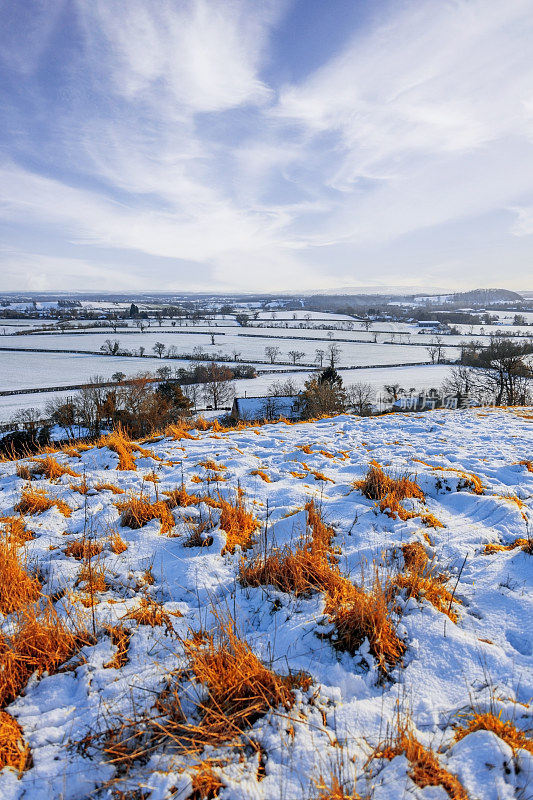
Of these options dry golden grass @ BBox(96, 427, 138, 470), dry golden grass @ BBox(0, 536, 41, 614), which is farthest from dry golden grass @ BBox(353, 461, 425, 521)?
dry golden grass @ BBox(96, 427, 138, 470)

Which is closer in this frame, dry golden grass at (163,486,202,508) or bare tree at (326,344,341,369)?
dry golden grass at (163,486,202,508)

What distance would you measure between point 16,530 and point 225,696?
2.97m

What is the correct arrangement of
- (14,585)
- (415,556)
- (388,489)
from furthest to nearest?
(388,489), (415,556), (14,585)

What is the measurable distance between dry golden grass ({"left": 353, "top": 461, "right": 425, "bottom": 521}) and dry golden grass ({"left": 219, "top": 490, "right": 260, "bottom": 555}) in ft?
5.26

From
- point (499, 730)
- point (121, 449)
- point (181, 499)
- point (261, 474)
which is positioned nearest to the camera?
point (499, 730)

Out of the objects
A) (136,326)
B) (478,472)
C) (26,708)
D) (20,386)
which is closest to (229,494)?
(26,708)

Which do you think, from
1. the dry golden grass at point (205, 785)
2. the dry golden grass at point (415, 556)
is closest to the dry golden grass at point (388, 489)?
the dry golden grass at point (415, 556)

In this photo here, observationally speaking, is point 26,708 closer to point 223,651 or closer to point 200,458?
point 223,651

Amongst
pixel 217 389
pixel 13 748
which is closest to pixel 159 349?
pixel 217 389

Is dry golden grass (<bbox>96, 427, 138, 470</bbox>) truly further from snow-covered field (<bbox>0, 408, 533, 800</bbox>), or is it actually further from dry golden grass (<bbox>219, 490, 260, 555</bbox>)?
dry golden grass (<bbox>219, 490, 260, 555</bbox>)

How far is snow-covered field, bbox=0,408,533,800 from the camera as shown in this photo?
1.57 m

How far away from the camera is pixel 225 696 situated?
6.31 ft

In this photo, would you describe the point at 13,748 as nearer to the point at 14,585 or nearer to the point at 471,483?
the point at 14,585

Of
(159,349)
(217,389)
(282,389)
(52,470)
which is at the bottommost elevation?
(282,389)
